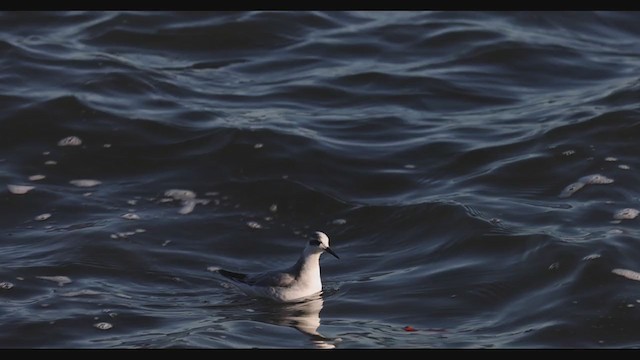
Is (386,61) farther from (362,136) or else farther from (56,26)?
(56,26)

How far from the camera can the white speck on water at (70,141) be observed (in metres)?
14.1

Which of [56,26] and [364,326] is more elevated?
[56,26]

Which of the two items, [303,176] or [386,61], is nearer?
[303,176]

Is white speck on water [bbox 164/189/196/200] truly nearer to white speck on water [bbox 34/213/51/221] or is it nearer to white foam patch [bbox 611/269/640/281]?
white speck on water [bbox 34/213/51/221]

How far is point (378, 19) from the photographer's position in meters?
18.3

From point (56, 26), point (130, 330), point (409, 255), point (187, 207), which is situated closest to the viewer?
point (130, 330)

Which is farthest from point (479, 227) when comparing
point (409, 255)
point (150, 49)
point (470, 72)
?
point (150, 49)

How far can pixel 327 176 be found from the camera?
13484mm

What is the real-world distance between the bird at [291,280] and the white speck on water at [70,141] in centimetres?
392

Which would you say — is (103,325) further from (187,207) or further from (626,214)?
(626,214)

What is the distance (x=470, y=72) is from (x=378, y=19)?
236cm

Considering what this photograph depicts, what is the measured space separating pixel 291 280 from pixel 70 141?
4.40 meters

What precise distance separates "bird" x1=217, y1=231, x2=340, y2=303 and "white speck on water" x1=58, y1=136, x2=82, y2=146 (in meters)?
3.92

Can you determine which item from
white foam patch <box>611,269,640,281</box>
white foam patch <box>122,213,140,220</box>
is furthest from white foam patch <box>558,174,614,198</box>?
white foam patch <box>122,213,140,220</box>
